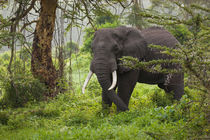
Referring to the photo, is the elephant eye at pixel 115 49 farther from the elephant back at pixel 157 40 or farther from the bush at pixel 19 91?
the bush at pixel 19 91

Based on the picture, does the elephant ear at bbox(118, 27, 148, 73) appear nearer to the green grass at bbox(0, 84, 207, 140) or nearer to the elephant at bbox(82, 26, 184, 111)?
the elephant at bbox(82, 26, 184, 111)

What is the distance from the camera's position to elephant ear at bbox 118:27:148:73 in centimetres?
752

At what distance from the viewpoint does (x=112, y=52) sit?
282 inches

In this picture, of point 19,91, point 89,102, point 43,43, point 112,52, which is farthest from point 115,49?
point 19,91

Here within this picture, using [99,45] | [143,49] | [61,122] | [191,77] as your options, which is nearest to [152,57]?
[143,49]

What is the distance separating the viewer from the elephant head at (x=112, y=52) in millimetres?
A: 6945

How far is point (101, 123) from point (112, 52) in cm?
190

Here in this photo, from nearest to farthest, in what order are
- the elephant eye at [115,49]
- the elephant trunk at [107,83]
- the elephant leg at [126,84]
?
the elephant trunk at [107,83], the elephant eye at [115,49], the elephant leg at [126,84]

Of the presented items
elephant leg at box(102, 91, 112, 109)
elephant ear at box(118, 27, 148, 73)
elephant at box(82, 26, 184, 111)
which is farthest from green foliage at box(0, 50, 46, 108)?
elephant ear at box(118, 27, 148, 73)

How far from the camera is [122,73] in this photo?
7539mm

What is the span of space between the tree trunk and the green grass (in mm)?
914

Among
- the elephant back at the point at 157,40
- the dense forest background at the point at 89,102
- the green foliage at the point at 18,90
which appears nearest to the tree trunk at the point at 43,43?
the dense forest background at the point at 89,102

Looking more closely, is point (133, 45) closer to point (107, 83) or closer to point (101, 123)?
point (107, 83)

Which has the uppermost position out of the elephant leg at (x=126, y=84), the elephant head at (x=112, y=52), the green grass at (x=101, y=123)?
the elephant head at (x=112, y=52)
